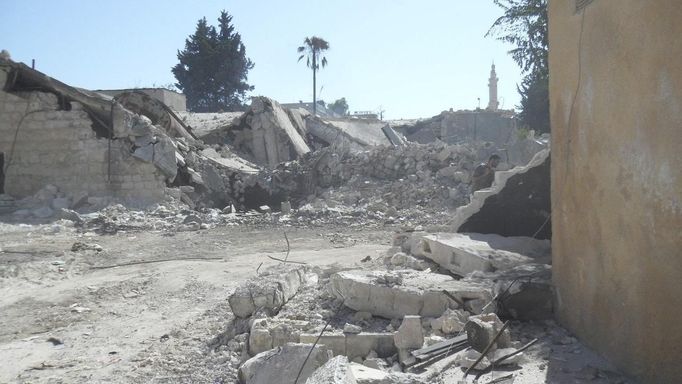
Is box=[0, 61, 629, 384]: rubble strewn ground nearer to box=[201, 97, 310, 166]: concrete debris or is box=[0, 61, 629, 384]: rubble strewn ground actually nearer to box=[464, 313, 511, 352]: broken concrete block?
box=[464, 313, 511, 352]: broken concrete block

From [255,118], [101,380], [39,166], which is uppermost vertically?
[255,118]

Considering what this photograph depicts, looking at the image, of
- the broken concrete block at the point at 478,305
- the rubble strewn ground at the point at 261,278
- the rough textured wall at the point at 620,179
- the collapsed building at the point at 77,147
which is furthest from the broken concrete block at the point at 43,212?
the rough textured wall at the point at 620,179

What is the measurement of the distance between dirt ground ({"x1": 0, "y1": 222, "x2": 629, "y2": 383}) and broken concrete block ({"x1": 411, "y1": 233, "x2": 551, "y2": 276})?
112 cm

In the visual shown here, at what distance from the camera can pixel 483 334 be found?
371 centimetres

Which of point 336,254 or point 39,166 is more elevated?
point 39,166

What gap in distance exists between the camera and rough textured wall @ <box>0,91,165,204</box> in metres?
13.1

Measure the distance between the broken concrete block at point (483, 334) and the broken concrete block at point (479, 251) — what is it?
4.77 ft

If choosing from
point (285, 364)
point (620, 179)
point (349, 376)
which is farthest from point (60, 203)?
point (620, 179)

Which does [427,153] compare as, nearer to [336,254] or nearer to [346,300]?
[336,254]

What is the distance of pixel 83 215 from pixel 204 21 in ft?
102

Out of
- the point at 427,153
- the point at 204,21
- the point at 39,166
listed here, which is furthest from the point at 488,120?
the point at 204,21

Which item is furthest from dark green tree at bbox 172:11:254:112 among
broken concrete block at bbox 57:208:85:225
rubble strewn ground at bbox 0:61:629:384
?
broken concrete block at bbox 57:208:85:225

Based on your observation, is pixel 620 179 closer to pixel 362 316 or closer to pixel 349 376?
pixel 349 376

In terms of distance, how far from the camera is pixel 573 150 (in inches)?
157
